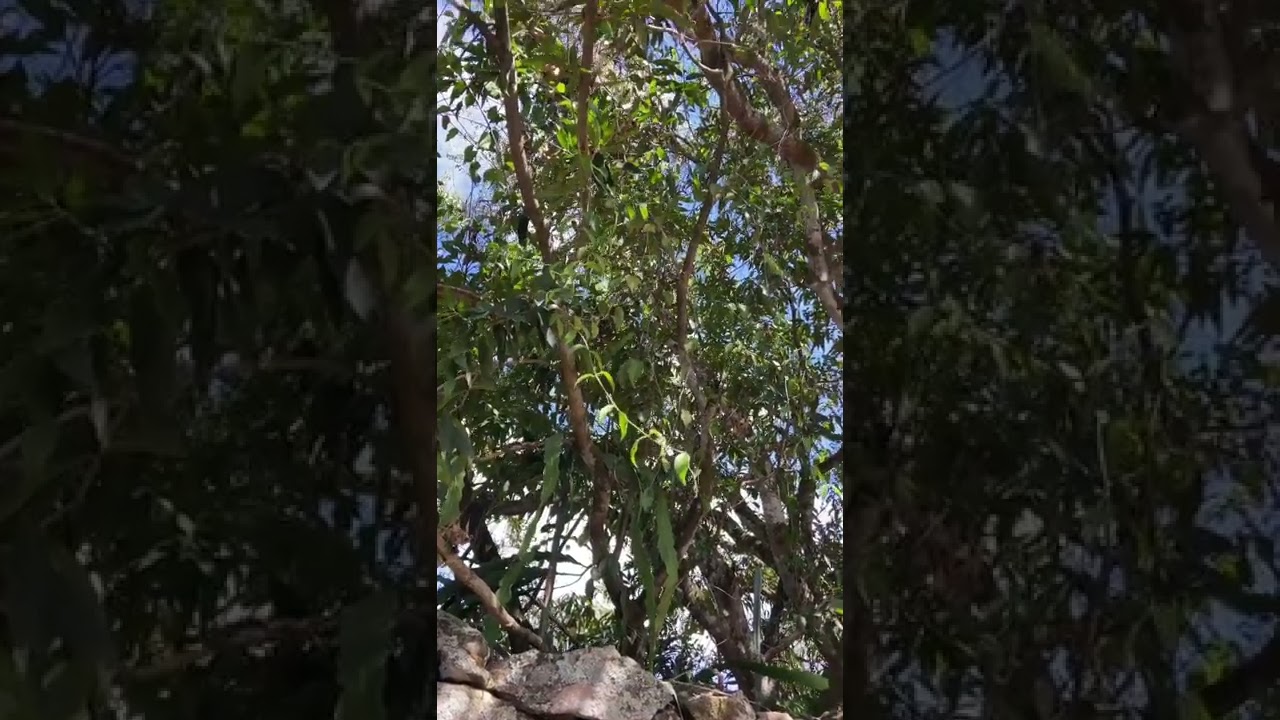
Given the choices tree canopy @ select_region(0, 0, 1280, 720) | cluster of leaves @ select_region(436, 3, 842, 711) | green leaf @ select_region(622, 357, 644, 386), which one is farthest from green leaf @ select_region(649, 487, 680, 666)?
tree canopy @ select_region(0, 0, 1280, 720)

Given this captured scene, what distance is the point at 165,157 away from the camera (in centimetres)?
42

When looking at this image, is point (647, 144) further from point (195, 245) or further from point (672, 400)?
point (195, 245)

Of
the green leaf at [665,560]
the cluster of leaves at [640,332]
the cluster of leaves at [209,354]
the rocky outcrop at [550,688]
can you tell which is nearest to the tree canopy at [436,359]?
the cluster of leaves at [209,354]

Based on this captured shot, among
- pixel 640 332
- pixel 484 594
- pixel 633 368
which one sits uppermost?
pixel 640 332

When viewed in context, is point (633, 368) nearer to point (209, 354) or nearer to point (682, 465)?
Answer: point (682, 465)

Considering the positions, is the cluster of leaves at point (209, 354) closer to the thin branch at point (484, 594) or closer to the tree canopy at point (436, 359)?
the tree canopy at point (436, 359)

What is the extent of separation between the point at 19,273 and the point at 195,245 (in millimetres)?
68

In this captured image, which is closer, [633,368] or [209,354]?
[209,354]

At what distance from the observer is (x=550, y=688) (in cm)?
111

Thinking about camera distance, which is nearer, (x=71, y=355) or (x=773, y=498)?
(x=71, y=355)

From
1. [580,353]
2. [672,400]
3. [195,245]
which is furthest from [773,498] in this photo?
[195,245]

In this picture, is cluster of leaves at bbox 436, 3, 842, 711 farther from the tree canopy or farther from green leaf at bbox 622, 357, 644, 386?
the tree canopy

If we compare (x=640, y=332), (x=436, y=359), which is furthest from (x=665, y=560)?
(x=436, y=359)

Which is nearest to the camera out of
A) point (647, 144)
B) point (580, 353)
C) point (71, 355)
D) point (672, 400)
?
point (71, 355)
